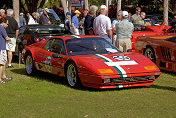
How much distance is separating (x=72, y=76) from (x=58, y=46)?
119 centimetres

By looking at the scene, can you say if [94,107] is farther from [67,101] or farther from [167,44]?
[167,44]

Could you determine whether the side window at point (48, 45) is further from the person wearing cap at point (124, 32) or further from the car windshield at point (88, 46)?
the person wearing cap at point (124, 32)

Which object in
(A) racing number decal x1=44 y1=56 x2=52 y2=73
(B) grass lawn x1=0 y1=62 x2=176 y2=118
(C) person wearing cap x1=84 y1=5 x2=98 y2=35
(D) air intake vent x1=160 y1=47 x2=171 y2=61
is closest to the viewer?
(B) grass lawn x1=0 y1=62 x2=176 y2=118

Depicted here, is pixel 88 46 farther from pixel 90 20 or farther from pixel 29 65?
pixel 90 20

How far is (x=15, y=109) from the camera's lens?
22.0 feet

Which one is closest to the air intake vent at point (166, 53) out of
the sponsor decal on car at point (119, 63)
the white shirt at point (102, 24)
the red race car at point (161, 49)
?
the red race car at point (161, 49)

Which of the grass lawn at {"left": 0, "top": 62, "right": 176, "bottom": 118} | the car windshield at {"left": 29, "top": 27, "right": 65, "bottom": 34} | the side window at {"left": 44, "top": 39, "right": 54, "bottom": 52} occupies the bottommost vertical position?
the grass lawn at {"left": 0, "top": 62, "right": 176, "bottom": 118}

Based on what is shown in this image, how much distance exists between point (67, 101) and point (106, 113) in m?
1.29

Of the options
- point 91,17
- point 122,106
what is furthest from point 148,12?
point 122,106

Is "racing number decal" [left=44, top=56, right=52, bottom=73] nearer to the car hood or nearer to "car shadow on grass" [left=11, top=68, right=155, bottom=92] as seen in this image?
"car shadow on grass" [left=11, top=68, right=155, bottom=92]

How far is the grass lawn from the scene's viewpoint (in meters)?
6.27

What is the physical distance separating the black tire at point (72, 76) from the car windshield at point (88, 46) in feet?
1.49

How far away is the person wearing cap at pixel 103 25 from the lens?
453 inches

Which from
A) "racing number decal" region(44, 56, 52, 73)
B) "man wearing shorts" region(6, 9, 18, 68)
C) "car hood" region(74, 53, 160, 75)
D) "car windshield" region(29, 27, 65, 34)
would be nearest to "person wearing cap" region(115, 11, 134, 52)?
"car hood" region(74, 53, 160, 75)
